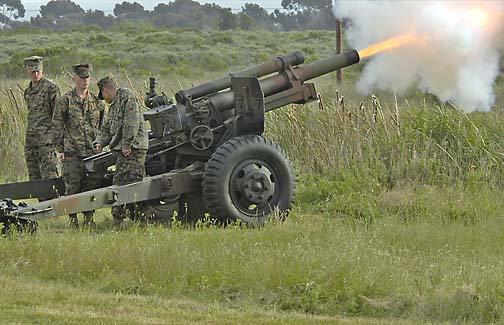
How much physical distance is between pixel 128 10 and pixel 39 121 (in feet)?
255

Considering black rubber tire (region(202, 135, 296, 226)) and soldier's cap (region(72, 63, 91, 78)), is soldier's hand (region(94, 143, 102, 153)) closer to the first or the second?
soldier's cap (region(72, 63, 91, 78))

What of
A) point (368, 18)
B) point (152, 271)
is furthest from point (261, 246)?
point (368, 18)

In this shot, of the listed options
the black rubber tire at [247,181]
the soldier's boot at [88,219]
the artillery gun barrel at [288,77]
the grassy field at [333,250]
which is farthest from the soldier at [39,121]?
the black rubber tire at [247,181]

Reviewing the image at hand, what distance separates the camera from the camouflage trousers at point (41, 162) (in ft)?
44.4

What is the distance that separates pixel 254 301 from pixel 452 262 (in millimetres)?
2119

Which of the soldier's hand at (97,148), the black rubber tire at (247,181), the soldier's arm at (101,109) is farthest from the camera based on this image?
the soldier's arm at (101,109)

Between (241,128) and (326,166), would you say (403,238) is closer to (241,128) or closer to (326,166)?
(241,128)

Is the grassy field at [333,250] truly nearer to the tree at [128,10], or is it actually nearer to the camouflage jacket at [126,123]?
the camouflage jacket at [126,123]

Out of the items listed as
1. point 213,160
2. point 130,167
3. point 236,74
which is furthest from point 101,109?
point 213,160

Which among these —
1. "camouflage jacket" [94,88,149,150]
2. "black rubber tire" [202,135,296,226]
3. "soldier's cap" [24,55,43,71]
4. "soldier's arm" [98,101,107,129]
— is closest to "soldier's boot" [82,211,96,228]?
"camouflage jacket" [94,88,149,150]

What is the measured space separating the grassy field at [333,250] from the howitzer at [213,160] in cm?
37

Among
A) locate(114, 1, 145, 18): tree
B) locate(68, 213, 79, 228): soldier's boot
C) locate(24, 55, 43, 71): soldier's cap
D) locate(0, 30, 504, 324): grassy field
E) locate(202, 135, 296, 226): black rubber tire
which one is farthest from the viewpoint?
locate(114, 1, 145, 18): tree

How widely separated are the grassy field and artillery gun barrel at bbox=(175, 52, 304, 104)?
1621mm

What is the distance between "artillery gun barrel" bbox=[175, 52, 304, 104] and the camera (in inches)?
496
